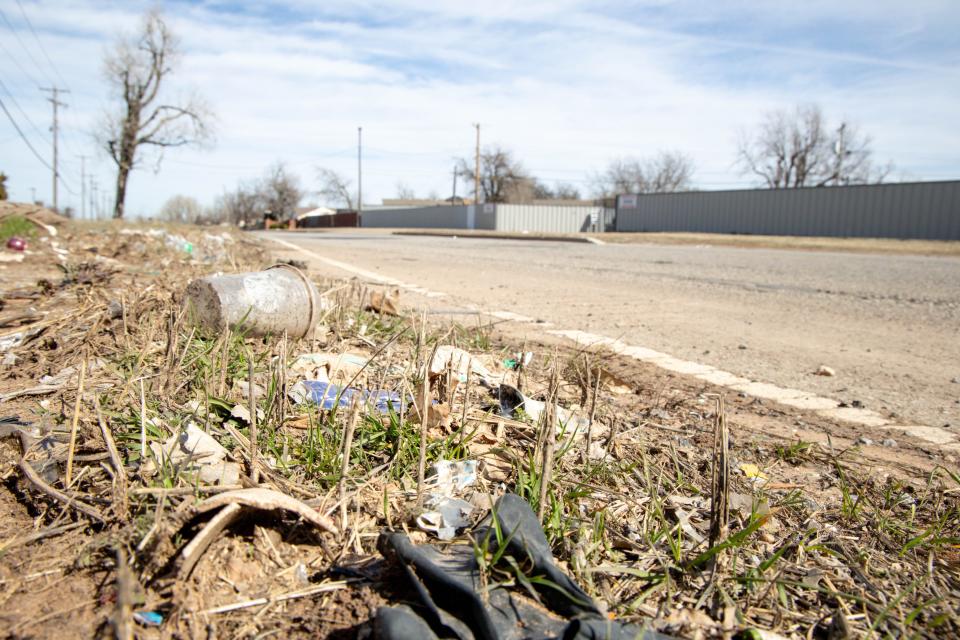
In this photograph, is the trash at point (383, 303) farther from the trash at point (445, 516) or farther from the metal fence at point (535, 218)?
the metal fence at point (535, 218)

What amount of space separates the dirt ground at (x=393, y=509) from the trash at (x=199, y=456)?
0.04 m

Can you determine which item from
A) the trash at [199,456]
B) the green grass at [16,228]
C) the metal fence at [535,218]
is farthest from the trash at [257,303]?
the metal fence at [535,218]

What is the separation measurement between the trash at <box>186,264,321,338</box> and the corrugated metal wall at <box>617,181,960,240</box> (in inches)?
1338

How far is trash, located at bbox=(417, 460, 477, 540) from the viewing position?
2.05 metres

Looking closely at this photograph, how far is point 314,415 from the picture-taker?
2621 millimetres

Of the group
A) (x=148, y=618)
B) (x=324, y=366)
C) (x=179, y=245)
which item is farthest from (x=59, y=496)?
(x=179, y=245)

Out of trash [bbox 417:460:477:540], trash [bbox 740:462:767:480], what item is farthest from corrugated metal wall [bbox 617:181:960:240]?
trash [bbox 417:460:477:540]

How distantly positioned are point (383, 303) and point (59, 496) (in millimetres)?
3438

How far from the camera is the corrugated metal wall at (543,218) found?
161 feet

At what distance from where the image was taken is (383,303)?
209 inches

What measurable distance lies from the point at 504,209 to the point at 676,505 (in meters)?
47.6

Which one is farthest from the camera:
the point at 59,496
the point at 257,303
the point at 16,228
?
the point at 16,228

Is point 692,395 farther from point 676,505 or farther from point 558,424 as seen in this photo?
point 676,505

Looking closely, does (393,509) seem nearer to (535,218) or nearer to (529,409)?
(529,409)
